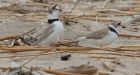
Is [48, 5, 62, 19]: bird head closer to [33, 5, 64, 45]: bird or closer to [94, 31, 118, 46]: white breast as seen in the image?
[33, 5, 64, 45]: bird

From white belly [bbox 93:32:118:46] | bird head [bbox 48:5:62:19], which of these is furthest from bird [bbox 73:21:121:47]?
bird head [bbox 48:5:62:19]

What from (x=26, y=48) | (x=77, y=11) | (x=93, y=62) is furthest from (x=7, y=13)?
(x=93, y=62)

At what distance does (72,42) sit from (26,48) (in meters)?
1.04

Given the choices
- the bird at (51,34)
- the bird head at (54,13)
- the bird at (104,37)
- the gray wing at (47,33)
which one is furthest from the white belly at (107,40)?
the bird head at (54,13)

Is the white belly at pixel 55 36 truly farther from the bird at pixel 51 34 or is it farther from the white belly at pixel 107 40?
the white belly at pixel 107 40

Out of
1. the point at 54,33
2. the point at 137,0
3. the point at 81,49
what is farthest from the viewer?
the point at 137,0

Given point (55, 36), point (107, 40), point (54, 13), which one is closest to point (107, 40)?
point (107, 40)

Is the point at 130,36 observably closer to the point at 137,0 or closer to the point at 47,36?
the point at 47,36

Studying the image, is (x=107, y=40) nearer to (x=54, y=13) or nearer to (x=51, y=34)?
(x=51, y=34)

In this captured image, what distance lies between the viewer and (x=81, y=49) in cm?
666

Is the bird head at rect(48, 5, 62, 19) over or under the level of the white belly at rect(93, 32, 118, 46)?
over

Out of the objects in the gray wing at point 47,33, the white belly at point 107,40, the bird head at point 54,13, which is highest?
the bird head at point 54,13

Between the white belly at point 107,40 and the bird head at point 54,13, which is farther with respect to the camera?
the bird head at point 54,13

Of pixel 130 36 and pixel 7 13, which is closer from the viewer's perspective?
pixel 130 36
